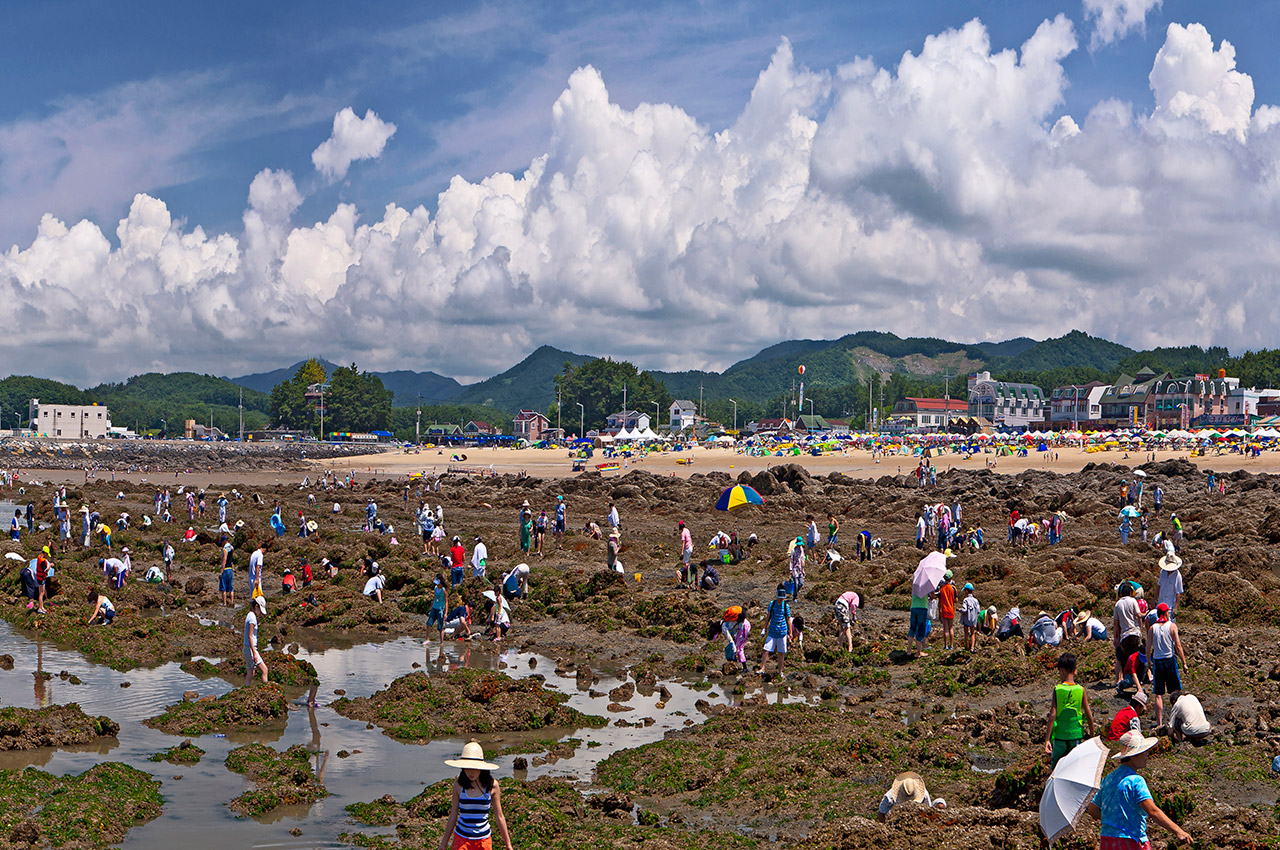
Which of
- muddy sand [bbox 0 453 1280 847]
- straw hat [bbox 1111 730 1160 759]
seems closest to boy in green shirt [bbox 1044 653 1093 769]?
muddy sand [bbox 0 453 1280 847]

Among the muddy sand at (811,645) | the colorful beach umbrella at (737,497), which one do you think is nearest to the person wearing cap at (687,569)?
the muddy sand at (811,645)

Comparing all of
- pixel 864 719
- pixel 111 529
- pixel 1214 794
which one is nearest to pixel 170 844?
pixel 864 719

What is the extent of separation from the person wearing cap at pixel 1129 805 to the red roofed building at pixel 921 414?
537 feet

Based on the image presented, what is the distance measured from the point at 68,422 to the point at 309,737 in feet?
667

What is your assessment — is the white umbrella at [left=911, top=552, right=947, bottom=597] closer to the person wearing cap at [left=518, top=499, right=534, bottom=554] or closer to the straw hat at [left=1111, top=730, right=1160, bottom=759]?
the straw hat at [left=1111, top=730, right=1160, bottom=759]

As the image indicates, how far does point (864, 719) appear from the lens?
15.1m

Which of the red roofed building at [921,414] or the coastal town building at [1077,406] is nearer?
the coastal town building at [1077,406]

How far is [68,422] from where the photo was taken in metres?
187

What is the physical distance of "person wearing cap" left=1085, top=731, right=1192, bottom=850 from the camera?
21.9 feet

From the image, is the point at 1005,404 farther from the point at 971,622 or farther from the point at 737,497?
the point at 971,622

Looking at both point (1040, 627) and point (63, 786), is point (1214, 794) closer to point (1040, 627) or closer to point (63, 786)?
point (1040, 627)

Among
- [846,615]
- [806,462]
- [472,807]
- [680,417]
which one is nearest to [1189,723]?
[846,615]

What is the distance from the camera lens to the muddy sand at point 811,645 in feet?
36.8

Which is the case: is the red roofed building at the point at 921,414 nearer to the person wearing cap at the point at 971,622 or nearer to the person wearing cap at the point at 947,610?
the person wearing cap at the point at 947,610
